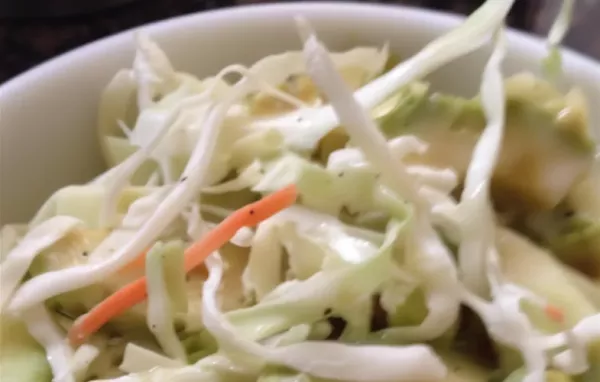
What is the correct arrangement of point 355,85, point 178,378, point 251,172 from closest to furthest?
point 178,378 < point 251,172 < point 355,85

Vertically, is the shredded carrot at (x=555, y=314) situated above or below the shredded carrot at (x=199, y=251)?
below

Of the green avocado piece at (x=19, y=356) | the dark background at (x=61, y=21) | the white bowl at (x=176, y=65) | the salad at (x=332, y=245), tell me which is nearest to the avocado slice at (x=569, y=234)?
the salad at (x=332, y=245)

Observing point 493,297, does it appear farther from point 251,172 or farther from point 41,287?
point 41,287

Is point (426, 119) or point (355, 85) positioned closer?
point (426, 119)

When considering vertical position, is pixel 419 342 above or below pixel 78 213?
below

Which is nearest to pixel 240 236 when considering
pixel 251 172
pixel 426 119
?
pixel 251 172

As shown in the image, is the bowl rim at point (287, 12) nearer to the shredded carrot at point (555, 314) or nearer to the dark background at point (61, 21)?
the dark background at point (61, 21)
